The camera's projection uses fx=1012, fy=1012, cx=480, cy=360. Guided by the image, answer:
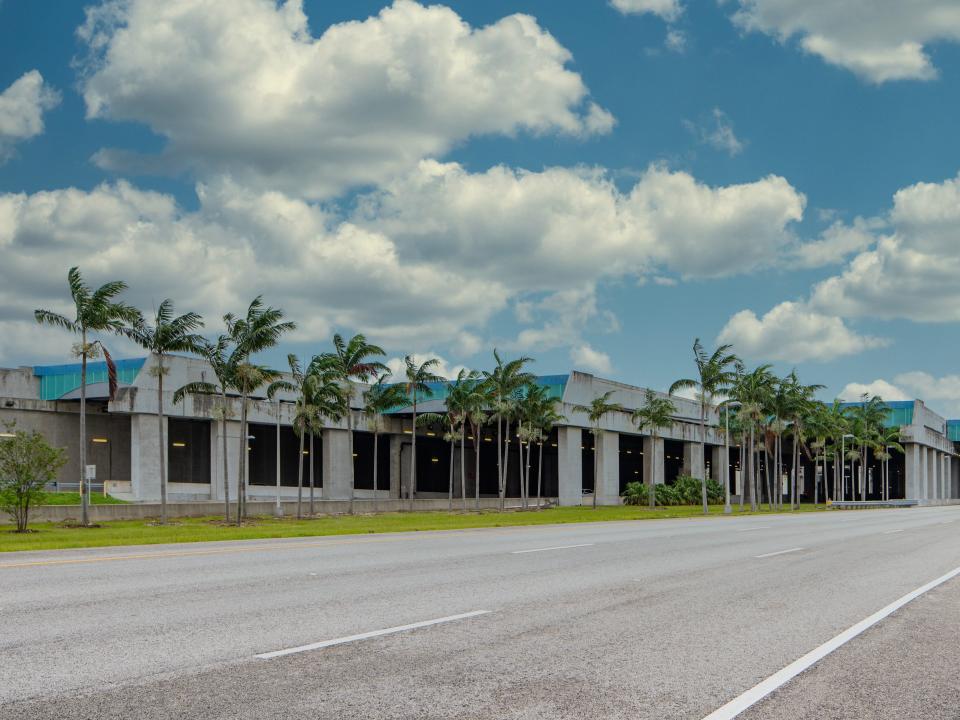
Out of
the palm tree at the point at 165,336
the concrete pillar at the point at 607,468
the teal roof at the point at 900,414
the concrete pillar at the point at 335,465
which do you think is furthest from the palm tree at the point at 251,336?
the teal roof at the point at 900,414

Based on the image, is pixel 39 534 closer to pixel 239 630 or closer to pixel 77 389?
pixel 239 630

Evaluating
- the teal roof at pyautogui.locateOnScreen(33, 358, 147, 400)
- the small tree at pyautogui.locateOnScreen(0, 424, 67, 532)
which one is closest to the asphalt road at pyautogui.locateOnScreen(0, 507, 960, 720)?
the small tree at pyautogui.locateOnScreen(0, 424, 67, 532)

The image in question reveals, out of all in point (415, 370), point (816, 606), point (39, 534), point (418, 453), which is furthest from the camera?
point (418, 453)

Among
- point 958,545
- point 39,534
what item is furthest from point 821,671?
point 39,534

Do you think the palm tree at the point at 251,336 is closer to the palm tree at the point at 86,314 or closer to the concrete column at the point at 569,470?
the palm tree at the point at 86,314

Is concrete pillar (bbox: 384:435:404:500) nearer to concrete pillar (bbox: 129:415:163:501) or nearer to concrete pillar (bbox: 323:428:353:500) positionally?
concrete pillar (bbox: 323:428:353:500)

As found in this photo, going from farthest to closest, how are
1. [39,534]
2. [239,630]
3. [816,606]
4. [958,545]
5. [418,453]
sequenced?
[418,453] < [39,534] < [958,545] < [816,606] < [239,630]

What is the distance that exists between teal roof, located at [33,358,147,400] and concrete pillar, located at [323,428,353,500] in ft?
49.2

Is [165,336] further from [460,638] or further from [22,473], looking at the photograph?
[460,638]

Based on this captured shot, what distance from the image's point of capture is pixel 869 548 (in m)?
24.1

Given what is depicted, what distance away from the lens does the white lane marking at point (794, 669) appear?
6684mm

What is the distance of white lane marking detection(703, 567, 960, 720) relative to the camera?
6684 mm

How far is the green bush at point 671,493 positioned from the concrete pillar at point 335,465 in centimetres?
2378

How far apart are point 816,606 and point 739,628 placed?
2471mm
